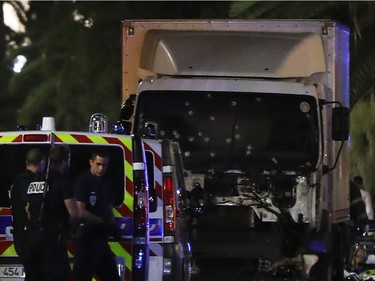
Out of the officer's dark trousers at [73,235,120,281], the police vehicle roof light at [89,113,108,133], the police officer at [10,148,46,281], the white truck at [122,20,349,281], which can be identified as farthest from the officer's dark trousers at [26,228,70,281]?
the white truck at [122,20,349,281]

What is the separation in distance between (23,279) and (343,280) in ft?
18.2

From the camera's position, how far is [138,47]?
1237 centimetres

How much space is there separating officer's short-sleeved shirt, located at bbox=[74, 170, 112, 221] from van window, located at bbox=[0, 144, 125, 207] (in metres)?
0.15

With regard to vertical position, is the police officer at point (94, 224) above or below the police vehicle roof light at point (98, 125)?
below

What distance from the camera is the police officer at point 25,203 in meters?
7.66

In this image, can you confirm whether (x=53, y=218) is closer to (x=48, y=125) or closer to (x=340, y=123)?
(x=48, y=125)

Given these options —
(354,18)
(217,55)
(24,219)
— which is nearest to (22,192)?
(24,219)

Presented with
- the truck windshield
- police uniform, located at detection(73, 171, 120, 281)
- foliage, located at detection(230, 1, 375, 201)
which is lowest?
police uniform, located at detection(73, 171, 120, 281)

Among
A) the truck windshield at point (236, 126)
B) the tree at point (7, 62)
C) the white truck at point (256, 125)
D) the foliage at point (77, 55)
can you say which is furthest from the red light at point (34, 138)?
the tree at point (7, 62)

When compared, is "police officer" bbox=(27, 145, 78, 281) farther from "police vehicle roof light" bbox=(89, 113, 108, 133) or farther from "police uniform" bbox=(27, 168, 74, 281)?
"police vehicle roof light" bbox=(89, 113, 108, 133)

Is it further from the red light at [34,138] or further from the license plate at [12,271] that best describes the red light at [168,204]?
the license plate at [12,271]

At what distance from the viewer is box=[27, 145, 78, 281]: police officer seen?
7609 mm

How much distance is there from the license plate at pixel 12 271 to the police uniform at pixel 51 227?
30 cm

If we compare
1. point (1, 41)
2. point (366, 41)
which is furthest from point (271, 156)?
point (1, 41)
